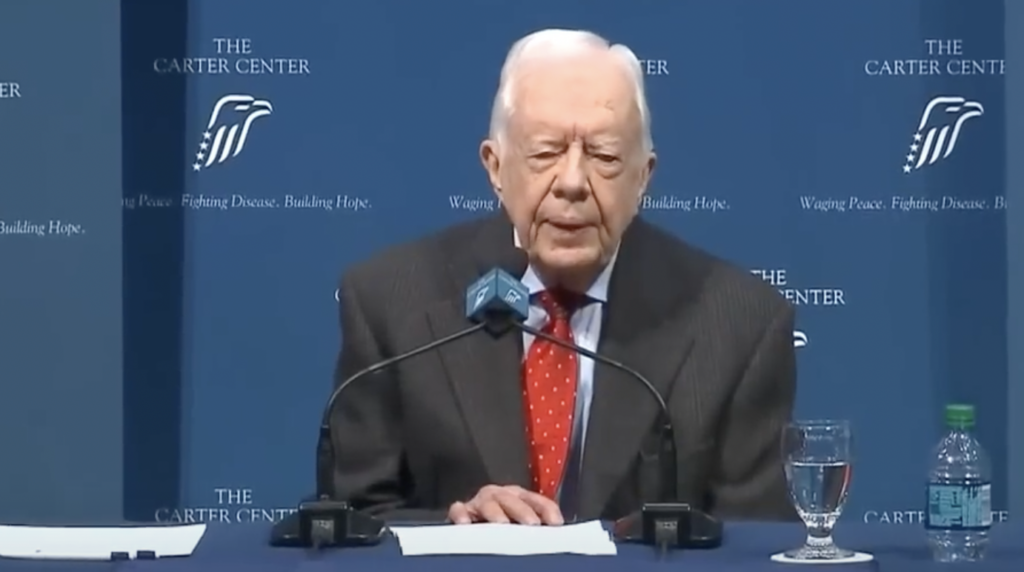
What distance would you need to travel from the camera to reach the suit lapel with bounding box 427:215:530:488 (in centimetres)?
273

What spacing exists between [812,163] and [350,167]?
3.91 ft

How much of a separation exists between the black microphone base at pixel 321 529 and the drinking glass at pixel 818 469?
533 mm

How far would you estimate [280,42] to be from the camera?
14.6ft

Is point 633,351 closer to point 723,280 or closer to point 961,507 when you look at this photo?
point 723,280

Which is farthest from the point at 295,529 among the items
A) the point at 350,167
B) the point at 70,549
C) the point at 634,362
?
the point at 350,167

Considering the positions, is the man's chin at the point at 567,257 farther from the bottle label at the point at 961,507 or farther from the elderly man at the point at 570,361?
the bottle label at the point at 961,507

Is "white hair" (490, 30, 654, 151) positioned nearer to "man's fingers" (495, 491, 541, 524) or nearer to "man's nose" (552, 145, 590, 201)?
"man's nose" (552, 145, 590, 201)

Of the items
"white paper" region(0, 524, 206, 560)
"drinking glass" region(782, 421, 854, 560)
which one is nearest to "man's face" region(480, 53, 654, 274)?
"drinking glass" region(782, 421, 854, 560)

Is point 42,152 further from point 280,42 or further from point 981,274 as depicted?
point 981,274

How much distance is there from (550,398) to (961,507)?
0.88 meters

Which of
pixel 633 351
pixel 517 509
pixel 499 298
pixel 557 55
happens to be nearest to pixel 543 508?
pixel 517 509

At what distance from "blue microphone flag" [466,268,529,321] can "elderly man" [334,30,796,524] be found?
42 cm

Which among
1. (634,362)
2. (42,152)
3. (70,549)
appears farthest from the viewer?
(42,152)

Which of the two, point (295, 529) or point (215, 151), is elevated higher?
point (215, 151)
